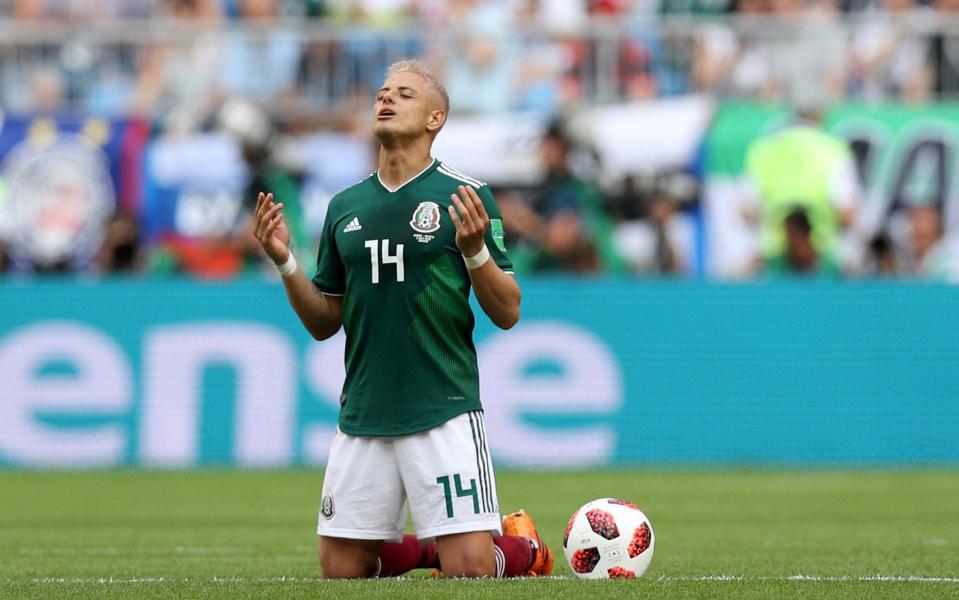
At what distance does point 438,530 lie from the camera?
7.56m

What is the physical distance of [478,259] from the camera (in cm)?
730

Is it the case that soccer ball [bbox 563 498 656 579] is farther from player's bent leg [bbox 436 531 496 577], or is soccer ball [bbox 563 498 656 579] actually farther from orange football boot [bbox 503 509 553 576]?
player's bent leg [bbox 436 531 496 577]

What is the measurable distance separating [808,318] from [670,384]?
62.3 inches

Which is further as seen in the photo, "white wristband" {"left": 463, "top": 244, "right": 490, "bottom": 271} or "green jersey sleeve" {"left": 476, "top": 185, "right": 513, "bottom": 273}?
"green jersey sleeve" {"left": 476, "top": 185, "right": 513, "bottom": 273}

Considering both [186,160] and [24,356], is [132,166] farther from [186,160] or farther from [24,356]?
[24,356]

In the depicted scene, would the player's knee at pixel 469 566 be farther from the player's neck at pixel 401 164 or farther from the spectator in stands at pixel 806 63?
the spectator in stands at pixel 806 63

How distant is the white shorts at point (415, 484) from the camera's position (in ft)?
24.7

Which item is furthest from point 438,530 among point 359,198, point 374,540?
point 359,198

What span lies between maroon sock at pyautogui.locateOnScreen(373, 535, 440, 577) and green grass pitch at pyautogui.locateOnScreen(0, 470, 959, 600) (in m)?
0.38

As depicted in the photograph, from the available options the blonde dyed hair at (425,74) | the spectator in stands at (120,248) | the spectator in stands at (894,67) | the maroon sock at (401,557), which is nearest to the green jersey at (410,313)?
the blonde dyed hair at (425,74)

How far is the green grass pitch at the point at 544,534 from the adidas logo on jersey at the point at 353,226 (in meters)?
1.54

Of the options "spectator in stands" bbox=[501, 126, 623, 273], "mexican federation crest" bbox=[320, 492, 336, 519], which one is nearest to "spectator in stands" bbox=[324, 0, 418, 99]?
"spectator in stands" bbox=[501, 126, 623, 273]

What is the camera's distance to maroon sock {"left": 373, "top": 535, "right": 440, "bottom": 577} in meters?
7.92

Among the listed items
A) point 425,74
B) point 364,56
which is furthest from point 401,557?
point 364,56
